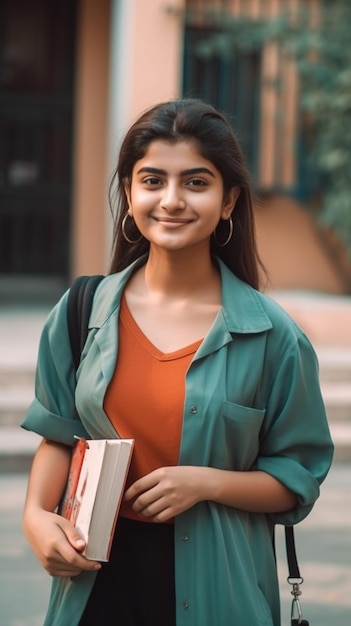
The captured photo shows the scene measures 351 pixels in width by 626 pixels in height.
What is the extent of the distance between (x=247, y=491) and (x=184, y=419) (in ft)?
0.62

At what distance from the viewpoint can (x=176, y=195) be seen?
2242mm

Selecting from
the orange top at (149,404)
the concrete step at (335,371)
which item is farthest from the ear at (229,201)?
the concrete step at (335,371)

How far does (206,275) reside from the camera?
2.40 meters

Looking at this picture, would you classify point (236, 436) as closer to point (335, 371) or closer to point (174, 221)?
point (174, 221)

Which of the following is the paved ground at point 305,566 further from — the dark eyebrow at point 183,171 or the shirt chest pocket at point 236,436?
the dark eyebrow at point 183,171

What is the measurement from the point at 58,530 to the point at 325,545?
363 cm

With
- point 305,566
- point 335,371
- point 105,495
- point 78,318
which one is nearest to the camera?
point 105,495

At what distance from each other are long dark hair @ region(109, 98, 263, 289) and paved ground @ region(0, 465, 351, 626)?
2.47 metres

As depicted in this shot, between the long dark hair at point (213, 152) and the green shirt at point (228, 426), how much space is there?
8 centimetres

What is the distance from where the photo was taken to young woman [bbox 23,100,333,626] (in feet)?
7.31

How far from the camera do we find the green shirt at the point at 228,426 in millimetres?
2230

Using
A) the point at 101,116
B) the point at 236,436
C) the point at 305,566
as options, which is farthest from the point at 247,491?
the point at 101,116

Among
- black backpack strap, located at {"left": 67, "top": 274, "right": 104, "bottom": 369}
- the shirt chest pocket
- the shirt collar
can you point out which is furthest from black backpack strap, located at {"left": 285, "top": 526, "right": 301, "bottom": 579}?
black backpack strap, located at {"left": 67, "top": 274, "right": 104, "bottom": 369}

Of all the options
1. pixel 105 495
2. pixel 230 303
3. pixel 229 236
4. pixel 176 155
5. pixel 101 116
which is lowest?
pixel 105 495
